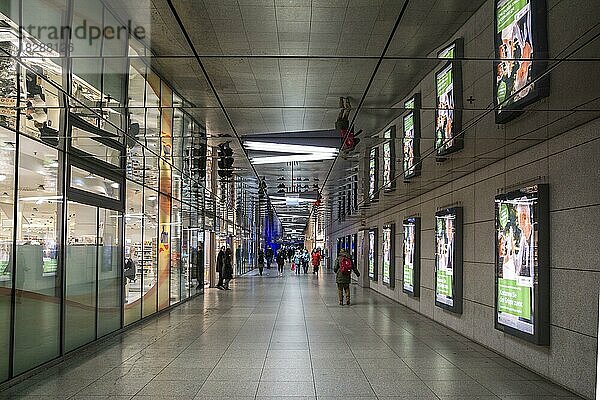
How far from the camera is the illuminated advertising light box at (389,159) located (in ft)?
43.9

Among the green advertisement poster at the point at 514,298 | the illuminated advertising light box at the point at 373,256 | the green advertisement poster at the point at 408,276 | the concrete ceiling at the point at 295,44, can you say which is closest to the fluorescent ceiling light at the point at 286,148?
the concrete ceiling at the point at 295,44

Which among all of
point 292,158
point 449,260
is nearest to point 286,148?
point 292,158

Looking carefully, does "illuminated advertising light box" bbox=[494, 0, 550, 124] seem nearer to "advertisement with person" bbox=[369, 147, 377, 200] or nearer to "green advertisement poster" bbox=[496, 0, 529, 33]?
"green advertisement poster" bbox=[496, 0, 529, 33]

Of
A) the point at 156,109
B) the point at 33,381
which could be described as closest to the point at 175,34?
the point at 156,109

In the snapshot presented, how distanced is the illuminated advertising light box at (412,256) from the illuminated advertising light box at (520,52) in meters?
10.1

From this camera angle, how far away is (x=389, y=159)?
54.9ft

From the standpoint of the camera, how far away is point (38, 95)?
394 inches

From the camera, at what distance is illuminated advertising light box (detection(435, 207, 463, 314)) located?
14750mm

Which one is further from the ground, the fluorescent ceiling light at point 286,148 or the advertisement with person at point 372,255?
the fluorescent ceiling light at point 286,148

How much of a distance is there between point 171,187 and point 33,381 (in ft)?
37.0

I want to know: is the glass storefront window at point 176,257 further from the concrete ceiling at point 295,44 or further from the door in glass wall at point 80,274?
the concrete ceiling at point 295,44

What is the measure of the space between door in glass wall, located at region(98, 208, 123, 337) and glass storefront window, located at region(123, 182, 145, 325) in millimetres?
576

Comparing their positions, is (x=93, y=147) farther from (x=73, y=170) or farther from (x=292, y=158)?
(x=292, y=158)

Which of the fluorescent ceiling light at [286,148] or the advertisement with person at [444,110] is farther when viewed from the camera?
the fluorescent ceiling light at [286,148]
